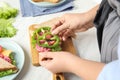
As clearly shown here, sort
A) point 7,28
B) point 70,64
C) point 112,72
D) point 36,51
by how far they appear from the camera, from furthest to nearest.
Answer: point 7,28 → point 36,51 → point 70,64 → point 112,72

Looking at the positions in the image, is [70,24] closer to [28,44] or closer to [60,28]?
[60,28]

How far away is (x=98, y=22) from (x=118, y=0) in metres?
0.15

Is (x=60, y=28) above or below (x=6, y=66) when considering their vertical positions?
above

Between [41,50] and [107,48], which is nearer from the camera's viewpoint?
[107,48]

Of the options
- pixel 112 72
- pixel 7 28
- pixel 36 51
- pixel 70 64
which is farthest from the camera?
pixel 7 28

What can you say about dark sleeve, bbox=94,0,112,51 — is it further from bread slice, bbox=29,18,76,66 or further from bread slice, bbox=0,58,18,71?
bread slice, bbox=0,58,18,71

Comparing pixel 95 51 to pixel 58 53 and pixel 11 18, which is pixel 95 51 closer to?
pixel 58 53

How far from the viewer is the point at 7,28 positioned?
0.91 m

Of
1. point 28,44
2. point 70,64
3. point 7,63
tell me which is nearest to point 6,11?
point 28,44

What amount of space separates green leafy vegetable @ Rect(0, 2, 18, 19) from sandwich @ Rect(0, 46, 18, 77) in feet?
0.65

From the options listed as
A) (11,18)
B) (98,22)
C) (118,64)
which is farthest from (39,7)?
(118,64)

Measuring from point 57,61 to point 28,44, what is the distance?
0.64 ft

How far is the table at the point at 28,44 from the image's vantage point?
0.77 m

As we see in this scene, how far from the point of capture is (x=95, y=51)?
33.6 inches
